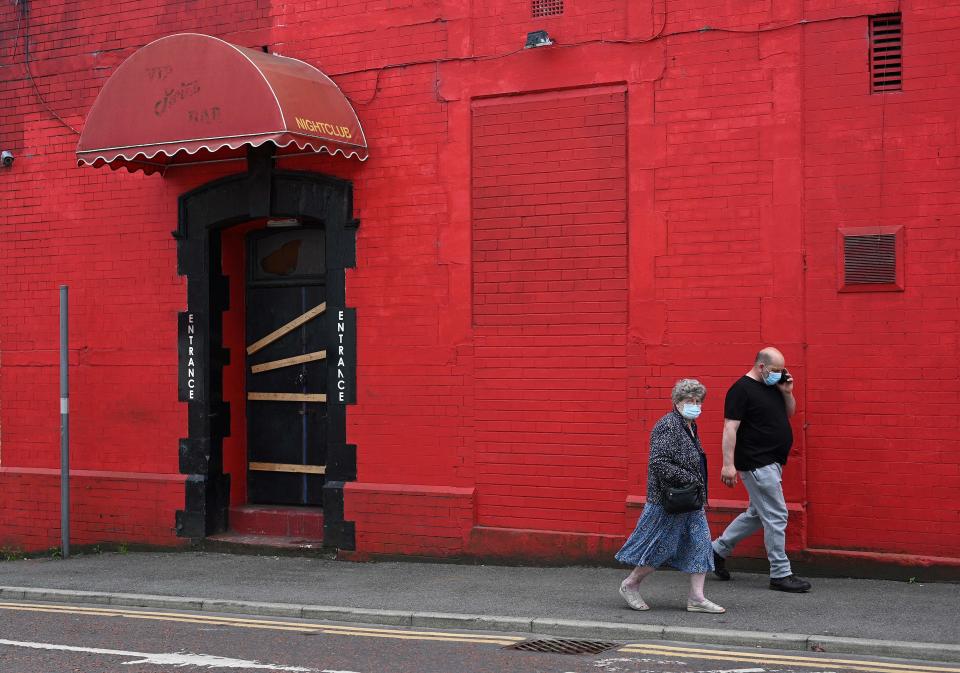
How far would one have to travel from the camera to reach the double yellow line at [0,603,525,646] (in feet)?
26.2

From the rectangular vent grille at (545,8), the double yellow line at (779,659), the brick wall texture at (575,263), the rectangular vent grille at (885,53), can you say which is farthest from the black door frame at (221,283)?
the rectangular vent grille at (885,53)

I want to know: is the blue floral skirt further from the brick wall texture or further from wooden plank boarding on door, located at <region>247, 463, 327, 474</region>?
wooden plank boarding on door, located at <region>247, 463, 327, 474</region>

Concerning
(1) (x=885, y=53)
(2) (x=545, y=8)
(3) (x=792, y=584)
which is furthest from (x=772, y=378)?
(2) (x=545, y=8)

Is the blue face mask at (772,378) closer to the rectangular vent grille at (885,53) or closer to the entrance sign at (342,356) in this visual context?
the rectangular vent grille at (885,53)

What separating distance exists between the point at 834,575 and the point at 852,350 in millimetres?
1815

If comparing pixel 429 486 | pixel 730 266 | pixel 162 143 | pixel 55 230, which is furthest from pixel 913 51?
pixel 55 230

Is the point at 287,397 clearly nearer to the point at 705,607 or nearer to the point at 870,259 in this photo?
the point at 705,607

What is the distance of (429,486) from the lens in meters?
11.0

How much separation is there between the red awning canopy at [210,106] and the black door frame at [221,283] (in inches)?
23.8

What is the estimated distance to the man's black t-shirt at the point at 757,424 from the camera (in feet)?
29.3

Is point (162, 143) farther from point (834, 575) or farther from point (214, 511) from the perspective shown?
point (834, 575)

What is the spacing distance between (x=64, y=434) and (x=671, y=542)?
6.73 meters

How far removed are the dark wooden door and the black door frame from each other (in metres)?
0.35

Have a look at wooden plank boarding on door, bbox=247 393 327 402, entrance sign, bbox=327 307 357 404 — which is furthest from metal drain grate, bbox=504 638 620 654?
wooden plank boarding on door, bbox=247 393 327 402
